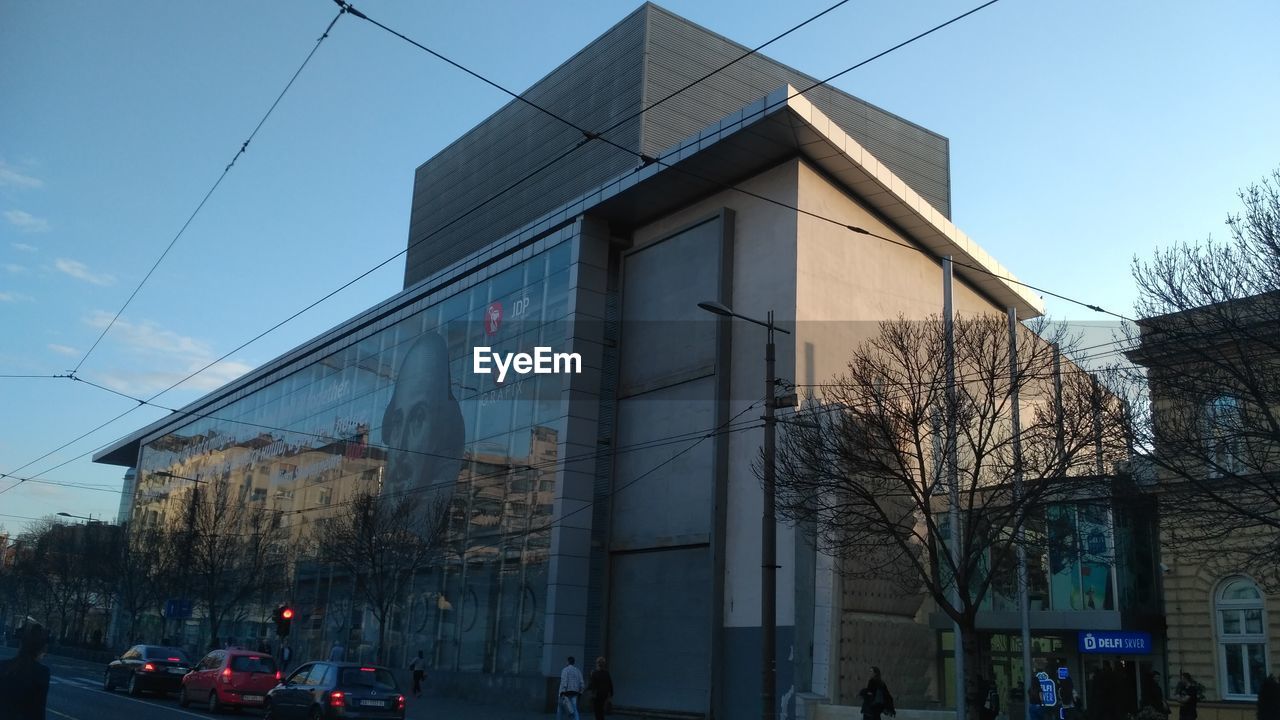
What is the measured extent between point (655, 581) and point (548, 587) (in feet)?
11.1

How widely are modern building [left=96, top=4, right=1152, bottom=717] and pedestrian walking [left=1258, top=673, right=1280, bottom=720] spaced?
1057cm

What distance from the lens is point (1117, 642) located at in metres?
26.5

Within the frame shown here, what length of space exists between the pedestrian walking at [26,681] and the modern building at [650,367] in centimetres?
2059

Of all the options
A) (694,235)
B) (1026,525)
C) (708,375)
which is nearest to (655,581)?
(708,375)

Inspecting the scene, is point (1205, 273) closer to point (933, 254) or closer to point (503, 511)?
point (933, 254)

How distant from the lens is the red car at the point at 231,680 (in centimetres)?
2489

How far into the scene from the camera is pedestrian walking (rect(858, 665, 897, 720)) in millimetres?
20828

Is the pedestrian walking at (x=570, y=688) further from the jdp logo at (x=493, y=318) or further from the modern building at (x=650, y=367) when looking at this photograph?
the jdp logo at (x=493, y=318)

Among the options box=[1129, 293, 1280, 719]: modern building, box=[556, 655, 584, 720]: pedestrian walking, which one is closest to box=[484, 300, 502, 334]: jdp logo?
box=[556, 655, 584, 720]: pedestrian walking

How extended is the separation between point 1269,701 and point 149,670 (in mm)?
26709

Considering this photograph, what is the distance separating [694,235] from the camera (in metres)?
34.0

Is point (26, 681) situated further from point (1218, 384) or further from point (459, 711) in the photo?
point (459, 711)

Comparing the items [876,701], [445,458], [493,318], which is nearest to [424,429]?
[445,458]

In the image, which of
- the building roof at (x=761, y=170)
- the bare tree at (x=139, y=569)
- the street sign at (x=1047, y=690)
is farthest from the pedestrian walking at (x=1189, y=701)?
the bare tree at (x=139, y=569)
